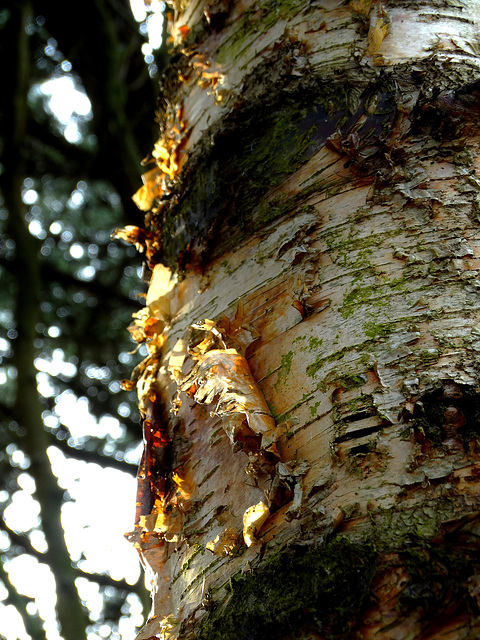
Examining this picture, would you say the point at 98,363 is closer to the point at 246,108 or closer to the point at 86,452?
the point at 86,452

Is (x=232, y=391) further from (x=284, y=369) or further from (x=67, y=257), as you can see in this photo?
(x=67, y=257)

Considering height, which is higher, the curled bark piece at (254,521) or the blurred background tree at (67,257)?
the blurred background tree at (67,257)

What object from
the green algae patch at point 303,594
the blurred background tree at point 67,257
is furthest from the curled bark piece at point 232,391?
the blurred background tree at point 67,257

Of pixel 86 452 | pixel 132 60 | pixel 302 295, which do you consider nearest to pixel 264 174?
pixel 302 295

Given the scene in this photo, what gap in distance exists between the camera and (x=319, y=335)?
2.32 ft

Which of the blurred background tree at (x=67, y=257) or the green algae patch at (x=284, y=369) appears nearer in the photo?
the green algae patch at (x=284, y=369)

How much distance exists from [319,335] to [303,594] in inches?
11.8

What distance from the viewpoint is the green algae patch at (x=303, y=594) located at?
50cm

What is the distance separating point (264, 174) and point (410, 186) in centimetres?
24

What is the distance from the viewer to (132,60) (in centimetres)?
443

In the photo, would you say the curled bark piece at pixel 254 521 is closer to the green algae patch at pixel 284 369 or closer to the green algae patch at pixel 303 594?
the green algae patch at pixel 303 594

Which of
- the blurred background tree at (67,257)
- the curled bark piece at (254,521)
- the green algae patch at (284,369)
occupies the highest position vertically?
the blurred background tree at (67,257)

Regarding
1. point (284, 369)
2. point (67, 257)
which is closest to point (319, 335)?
point (284, 369)

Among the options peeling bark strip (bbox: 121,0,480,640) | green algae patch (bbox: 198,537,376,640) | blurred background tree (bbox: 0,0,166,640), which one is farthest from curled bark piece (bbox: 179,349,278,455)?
blurred background tree (bbox: 0,0,166,640)
